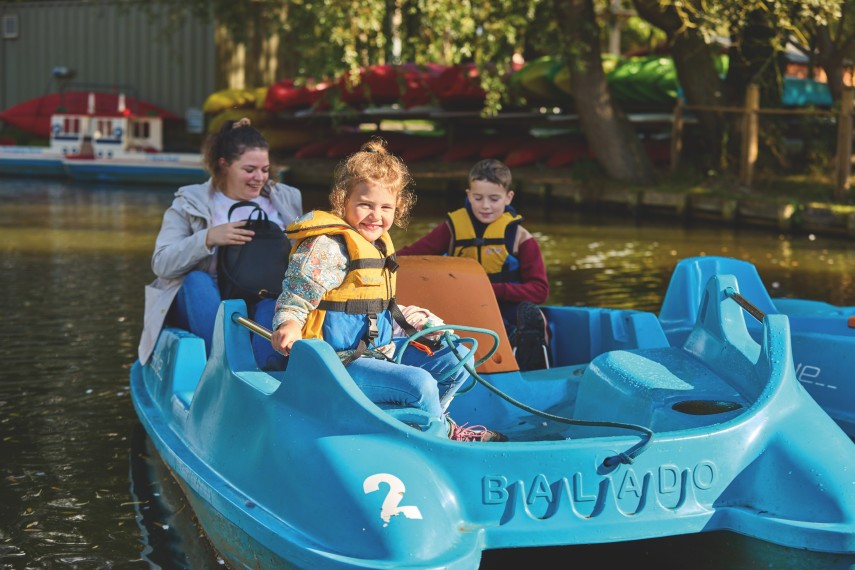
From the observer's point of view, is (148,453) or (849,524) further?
(148,453)

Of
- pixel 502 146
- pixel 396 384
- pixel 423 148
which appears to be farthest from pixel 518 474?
pixel 423 148

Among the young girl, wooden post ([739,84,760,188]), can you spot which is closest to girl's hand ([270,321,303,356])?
the young girl

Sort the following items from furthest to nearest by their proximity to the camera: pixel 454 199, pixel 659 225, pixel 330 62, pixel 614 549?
pixel 454 199 → pixel 659 225 → pixel 330 62 → pixel 614 549

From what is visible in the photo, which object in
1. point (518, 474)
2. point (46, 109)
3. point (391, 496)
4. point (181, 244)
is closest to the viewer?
point (391, 496)

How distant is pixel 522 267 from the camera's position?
18.3 feet

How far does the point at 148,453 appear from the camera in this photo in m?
5.47

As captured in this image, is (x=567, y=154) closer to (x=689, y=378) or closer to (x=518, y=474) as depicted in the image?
(x=689, y=378)

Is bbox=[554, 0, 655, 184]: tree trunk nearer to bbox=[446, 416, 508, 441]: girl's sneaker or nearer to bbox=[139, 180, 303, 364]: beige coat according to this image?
bbox=[139, 180, 303, 364]: beige coat

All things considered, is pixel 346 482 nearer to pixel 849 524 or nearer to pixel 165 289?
pixel 849 524

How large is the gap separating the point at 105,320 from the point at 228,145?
3.50 m

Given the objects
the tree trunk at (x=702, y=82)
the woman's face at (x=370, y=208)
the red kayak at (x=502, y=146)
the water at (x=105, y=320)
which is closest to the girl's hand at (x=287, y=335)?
the woman's face at (x=370, y=208)

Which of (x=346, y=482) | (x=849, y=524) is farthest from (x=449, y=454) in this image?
(x=849, y=524)

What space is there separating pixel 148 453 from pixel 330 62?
8.22 metres

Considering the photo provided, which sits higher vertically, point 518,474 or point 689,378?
point 689,378
